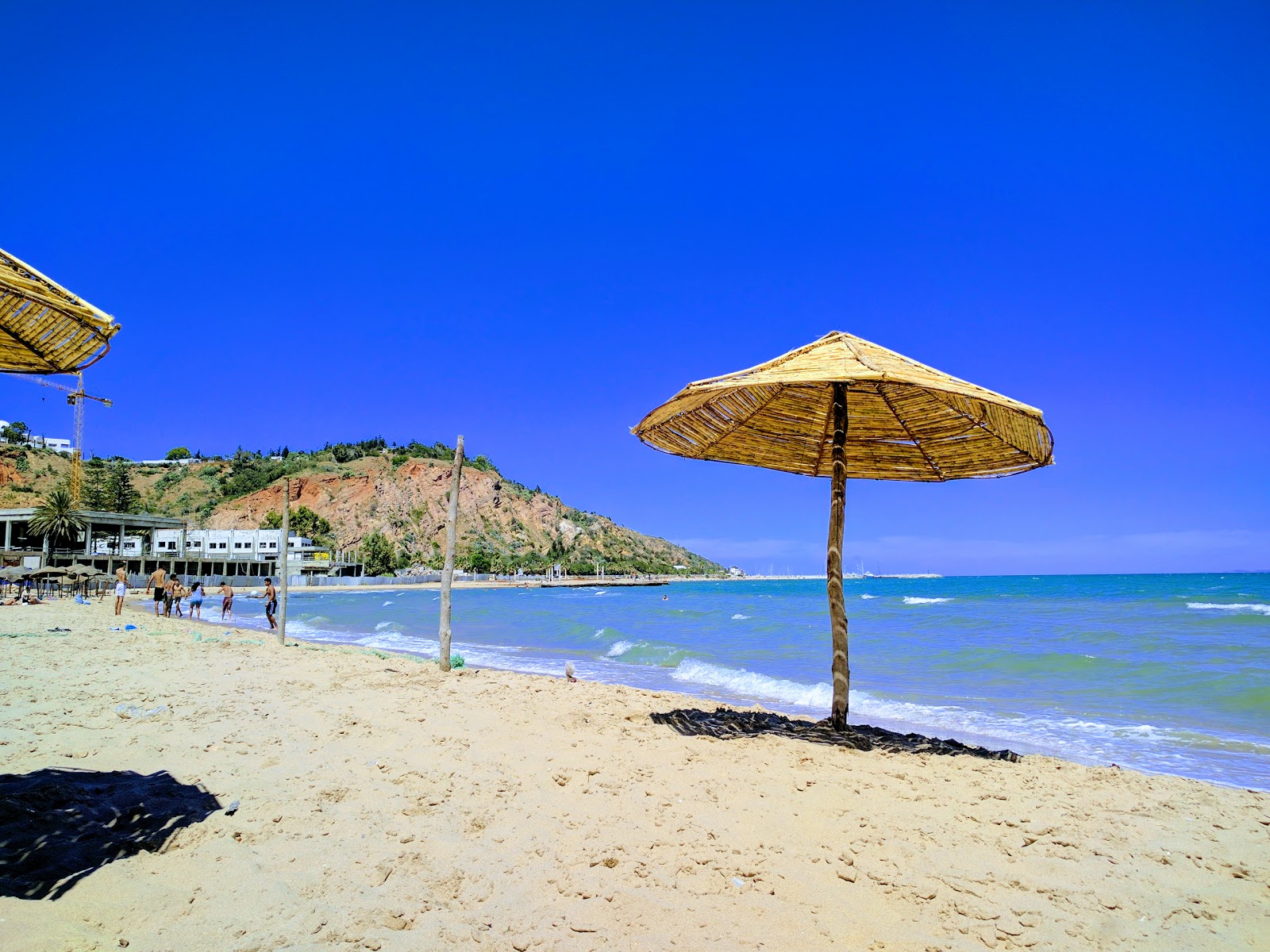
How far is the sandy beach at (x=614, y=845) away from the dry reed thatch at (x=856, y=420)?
7.72 ft

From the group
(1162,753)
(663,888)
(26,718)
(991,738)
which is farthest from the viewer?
(991,738)

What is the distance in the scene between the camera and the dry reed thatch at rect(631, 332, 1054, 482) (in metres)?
4.76

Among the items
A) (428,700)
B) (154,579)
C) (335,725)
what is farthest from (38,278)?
(154,579)

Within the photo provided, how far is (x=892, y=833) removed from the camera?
3830 millimetres

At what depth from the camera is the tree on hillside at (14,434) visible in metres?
96.2

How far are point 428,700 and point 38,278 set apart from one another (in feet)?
17.4

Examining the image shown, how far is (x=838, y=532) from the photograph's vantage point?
17.8 ft

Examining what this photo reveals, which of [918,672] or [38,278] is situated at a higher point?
[38,278]

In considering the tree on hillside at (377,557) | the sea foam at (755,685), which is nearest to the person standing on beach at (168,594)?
the sea foam at (755,685)

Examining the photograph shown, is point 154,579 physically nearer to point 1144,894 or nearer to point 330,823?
point 330,823

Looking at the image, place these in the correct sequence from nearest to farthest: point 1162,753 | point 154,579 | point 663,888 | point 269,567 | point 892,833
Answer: point 663,888
point 892,833
point 1162,753
point 154,579
point 269,567

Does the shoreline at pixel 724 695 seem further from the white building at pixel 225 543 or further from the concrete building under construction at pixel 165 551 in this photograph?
the white building at pixel 225 543

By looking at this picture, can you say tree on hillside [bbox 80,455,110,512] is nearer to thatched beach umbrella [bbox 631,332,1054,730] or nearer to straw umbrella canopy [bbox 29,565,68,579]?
straw umbrella canopy [bbox 29,565,68,579]

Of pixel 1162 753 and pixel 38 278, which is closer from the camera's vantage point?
pixel 38 278
